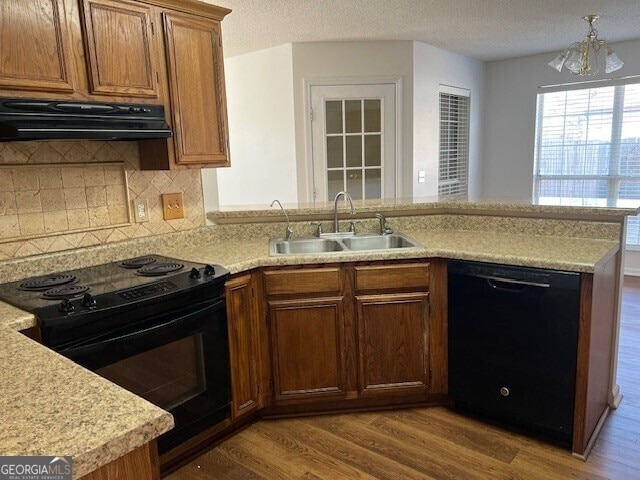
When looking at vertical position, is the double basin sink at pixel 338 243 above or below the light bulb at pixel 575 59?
below

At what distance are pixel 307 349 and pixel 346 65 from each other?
10.1 ft

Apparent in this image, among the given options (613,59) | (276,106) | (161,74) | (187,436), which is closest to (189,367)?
(187,436)

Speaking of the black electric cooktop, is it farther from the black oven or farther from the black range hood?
the black range hood

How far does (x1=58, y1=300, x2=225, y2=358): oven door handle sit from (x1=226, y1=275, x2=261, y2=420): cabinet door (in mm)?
118

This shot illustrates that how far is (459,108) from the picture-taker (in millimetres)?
5539

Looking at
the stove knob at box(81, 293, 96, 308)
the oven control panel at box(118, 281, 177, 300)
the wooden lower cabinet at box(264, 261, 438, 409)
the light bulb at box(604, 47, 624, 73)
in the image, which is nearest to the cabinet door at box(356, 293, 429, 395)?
the wooden lower cabinet at box(264, 261, 438, 409)

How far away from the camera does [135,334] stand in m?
1.76

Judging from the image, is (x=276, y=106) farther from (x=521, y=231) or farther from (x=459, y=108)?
(x=521, y=231)

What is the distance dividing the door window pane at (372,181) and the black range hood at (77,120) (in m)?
2.89

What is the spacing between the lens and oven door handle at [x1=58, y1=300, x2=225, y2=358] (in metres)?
1.60

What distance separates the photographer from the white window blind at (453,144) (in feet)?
17.4

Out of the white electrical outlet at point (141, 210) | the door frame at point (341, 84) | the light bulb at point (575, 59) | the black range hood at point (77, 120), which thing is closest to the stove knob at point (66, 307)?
the black range hood at point (77, 120)

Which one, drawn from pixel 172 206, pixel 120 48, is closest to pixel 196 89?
pixel 120 48

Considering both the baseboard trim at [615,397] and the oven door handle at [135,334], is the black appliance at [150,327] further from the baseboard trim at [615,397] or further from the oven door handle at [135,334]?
the baseboard trim at [615,397]
